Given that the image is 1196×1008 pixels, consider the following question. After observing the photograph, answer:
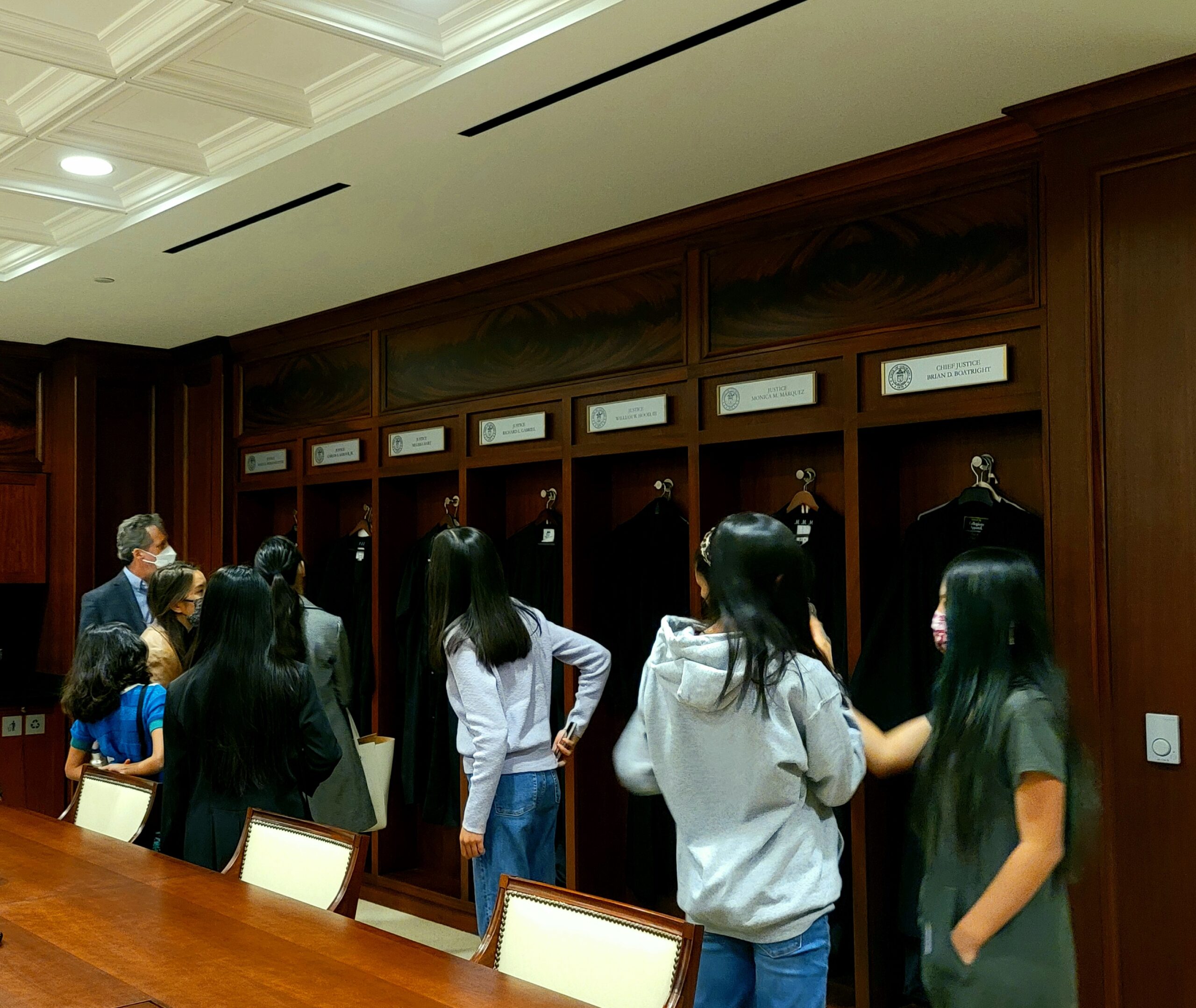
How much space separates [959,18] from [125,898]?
2555 millimetres

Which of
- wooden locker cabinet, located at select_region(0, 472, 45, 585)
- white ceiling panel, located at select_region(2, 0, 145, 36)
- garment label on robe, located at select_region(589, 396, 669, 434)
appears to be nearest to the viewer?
white ceiling panel, located at select_region(2, 0, 145, 36)

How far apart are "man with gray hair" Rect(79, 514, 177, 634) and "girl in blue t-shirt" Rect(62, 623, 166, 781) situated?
6.00 ft

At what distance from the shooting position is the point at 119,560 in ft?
21.1

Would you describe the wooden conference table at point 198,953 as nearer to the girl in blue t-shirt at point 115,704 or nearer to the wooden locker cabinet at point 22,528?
the girl in blue t-shirt at point 115,704

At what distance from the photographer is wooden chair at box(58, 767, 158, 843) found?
3258 millimetres

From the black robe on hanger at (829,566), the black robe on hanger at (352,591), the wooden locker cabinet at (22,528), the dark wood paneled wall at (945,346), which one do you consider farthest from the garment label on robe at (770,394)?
the wooden locker cabinet at (22,528)

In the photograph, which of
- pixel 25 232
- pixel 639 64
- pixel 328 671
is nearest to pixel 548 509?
pixel 328 671

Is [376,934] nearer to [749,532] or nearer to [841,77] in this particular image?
[749,532]

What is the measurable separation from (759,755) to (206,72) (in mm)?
2299

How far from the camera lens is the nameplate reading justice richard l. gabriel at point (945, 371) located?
334 cm

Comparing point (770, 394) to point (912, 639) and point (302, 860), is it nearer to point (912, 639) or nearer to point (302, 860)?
point (912, 639)

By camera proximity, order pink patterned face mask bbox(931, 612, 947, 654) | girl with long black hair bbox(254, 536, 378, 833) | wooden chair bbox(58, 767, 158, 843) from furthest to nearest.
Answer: girl with long black hair bbox(254, 536, 378, 833)
wooden chair bbox(58, 767, 158, 843)
pink patterned face mask bbox(931, 612, 947, 654)

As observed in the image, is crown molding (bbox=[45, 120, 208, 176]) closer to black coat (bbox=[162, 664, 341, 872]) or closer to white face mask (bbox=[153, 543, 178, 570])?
black coat (bbox=[162, 664, 341, 872])

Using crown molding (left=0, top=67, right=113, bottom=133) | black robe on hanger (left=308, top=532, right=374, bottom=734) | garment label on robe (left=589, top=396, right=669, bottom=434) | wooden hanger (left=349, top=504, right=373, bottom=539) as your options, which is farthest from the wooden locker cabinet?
garment label on robe (left=589, top=396, right=669, bottom=434)
